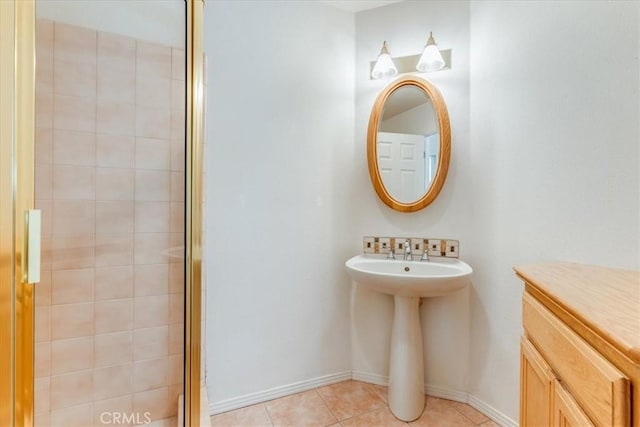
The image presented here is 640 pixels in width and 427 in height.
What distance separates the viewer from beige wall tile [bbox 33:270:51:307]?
3.90 feet

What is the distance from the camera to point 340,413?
1576mm

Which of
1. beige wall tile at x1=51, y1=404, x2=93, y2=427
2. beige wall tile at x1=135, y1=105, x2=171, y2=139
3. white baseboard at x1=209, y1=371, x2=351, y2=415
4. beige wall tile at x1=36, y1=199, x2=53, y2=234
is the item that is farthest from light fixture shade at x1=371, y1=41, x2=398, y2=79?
beige wall tile at x1=51, y1=404, x2=93, y2=427

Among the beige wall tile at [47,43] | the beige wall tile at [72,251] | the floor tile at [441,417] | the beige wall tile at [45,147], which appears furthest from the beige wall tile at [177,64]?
the floor tile at [441,417]

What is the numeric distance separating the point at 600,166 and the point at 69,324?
2.18m

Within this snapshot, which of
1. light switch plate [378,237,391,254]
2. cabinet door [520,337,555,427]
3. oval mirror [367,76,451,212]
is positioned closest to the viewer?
cabinet door [520,337,555,427]

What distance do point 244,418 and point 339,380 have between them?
1.99 ft

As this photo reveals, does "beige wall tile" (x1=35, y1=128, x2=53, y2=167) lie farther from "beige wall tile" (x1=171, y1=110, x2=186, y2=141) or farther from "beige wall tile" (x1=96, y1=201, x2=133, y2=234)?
"beige wall tile" (x1=171, y1=110, x2=186, y2=141)

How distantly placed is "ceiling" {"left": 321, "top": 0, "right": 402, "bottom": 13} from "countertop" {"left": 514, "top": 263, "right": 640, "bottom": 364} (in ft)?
5.53

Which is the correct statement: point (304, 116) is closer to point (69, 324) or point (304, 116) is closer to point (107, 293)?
point (107, 293)

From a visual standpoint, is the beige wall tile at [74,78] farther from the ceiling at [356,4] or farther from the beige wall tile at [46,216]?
the ceiling at [356,4]

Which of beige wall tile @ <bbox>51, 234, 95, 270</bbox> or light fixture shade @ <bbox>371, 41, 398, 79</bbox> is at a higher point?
light fixture shade @ <bbox>371, 41, 398, 79</bbox>

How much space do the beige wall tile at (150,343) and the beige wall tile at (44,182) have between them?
682 mm

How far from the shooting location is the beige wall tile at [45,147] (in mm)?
1136

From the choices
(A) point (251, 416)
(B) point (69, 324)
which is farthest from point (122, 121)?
(A) point (251, 416)
